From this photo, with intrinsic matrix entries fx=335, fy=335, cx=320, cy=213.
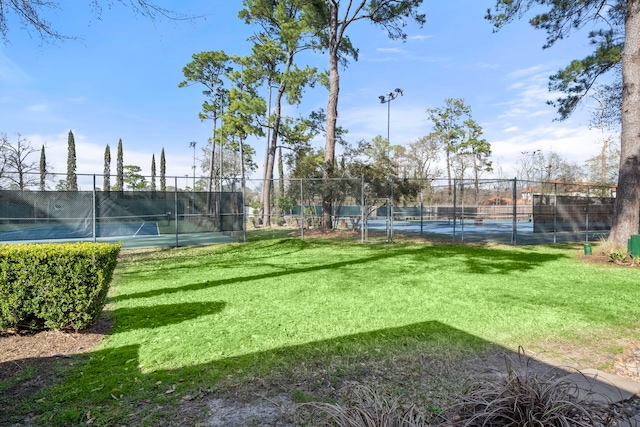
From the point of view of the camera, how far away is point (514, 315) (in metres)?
4.20

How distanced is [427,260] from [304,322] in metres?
5.52

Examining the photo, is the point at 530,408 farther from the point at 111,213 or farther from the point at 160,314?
the point at 111,213

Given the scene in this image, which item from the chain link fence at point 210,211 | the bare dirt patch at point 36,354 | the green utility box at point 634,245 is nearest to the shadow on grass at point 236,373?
the bare dirt patch at point 36,354

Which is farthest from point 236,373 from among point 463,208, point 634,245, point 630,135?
point 463,208

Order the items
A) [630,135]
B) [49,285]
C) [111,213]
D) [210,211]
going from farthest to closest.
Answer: [210,211] → [111,213] → [630,135] → [49,285]

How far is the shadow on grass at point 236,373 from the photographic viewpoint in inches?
88.4

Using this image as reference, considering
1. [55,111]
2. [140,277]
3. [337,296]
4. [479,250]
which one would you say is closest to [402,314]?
[337,296]

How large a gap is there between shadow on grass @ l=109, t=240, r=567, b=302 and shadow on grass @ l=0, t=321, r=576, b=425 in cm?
279

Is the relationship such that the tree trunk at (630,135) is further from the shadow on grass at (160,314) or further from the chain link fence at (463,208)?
the shadow on grass at (160,314)

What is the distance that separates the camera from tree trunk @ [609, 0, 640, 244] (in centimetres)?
848

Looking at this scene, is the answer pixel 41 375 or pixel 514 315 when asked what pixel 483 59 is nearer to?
pixel 514 315

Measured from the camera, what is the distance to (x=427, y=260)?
8641 mm

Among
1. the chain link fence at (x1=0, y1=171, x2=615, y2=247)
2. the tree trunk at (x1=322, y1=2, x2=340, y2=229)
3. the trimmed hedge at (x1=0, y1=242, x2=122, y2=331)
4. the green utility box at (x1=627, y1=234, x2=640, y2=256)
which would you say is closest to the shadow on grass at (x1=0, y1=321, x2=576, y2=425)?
the trimmed hedge at (x1=0, y1=242, x2=122, y2=331)

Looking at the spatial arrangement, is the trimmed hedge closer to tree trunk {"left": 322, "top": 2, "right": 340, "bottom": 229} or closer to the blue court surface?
the blue court surface
